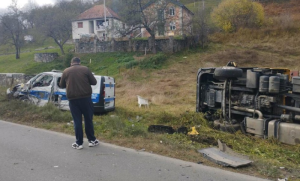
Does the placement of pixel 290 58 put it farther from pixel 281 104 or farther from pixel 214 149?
pixel 214 149

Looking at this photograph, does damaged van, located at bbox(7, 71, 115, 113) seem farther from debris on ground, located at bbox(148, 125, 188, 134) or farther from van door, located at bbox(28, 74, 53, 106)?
debris on ground, located at bbox(148, 125, 188, 134)

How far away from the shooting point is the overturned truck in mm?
6926

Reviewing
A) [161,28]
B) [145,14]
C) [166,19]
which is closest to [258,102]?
[161,28]

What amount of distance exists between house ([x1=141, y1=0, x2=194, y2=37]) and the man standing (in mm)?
25231

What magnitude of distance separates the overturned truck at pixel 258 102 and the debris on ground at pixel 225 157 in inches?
60.5

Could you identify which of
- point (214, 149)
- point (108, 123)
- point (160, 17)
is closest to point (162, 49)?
point (160, 17)

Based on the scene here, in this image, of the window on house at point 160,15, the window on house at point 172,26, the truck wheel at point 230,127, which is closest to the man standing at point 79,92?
the truck wheel at point 230,127

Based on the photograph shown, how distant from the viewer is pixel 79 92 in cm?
632

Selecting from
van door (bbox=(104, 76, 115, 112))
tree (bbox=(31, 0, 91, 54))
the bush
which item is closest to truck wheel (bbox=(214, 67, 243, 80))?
van door (bbox=(104, 76, 115, 112))

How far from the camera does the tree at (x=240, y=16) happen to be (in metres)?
34.8

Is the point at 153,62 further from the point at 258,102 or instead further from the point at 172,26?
the point at 258,102

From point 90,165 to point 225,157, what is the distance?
8.24ft

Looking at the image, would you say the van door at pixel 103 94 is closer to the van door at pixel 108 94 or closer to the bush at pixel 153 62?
the van door at pixel 108 94

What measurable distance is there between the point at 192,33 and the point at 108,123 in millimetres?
26353
